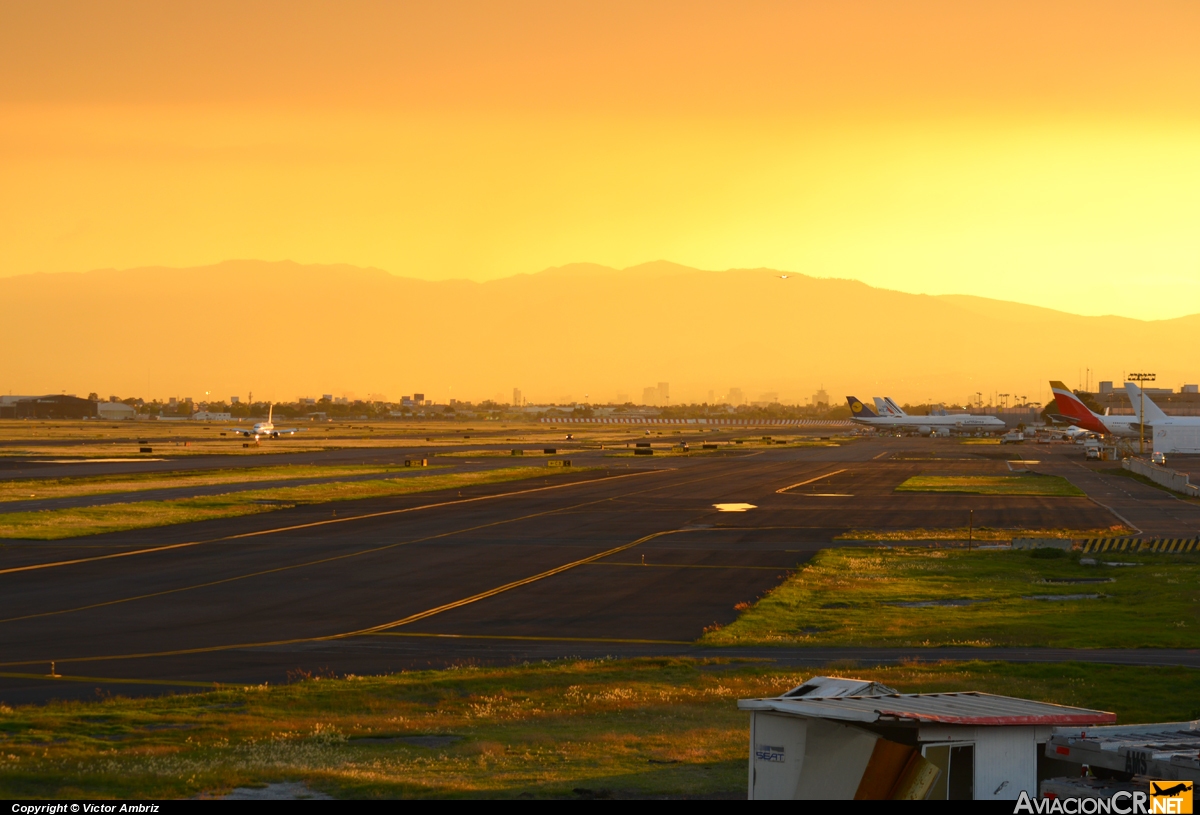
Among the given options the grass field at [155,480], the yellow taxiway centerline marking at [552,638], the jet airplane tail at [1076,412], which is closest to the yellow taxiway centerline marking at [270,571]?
the yellow taxiway centerline marking at [552,638]

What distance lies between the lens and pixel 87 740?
19844 mm

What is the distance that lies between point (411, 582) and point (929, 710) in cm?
3081

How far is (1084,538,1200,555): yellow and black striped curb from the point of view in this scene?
51.8 meters

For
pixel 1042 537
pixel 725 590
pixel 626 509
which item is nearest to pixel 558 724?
pixel 725 590

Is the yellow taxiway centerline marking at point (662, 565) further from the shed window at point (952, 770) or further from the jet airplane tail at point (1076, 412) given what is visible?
the jet airplane tail at point (1076, 412)

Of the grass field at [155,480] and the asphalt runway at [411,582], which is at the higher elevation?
the grass field at [155,480]

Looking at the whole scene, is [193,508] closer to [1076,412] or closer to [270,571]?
[270,571]

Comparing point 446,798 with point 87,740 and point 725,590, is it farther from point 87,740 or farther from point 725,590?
point 725,590

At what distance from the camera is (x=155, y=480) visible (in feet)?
291

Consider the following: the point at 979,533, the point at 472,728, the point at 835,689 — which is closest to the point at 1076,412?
the point at 979,533

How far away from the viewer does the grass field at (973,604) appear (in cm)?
3275

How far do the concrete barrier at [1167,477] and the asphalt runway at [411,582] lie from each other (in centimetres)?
1166

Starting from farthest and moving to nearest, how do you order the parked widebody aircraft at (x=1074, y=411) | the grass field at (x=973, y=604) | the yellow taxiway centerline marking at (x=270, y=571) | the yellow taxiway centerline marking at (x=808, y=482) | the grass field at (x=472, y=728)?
the parked widebody aircraft at (x=1074, y=411), the yellow taxiway centerline marking at (x=808, y=482), the yellow taxiway centerline marking at (x=270, y=571), the grass field at (x=973, y=604), the grass field at (x=472, y=728)

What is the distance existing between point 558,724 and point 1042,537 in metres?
41.7
